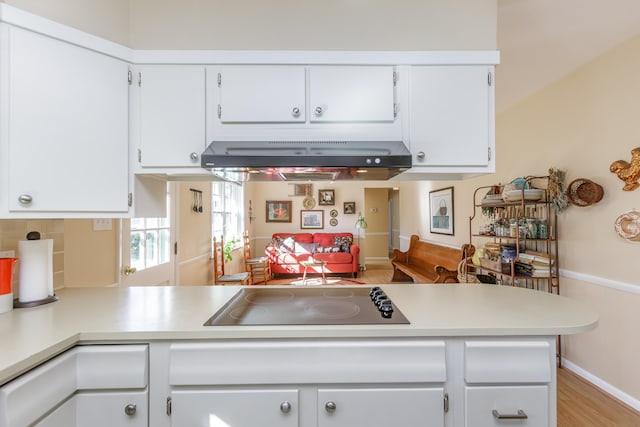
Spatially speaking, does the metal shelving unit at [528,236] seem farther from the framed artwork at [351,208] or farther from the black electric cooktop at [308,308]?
the framed artwork at [351,208]

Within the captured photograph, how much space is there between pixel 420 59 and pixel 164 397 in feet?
6.20

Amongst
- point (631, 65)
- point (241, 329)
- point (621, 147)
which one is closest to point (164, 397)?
point (241, 329)

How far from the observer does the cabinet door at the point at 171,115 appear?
1370 mm

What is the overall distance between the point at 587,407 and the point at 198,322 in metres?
2.68

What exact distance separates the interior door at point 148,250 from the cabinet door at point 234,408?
4.72 ft

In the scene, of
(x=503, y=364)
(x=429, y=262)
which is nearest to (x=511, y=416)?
(x=503, y=364)

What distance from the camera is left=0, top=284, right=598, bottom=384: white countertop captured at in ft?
3.17

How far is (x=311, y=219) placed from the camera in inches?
275

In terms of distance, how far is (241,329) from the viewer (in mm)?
1045

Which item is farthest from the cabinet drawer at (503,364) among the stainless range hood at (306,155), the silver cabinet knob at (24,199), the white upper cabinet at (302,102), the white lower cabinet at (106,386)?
the silver cabinet knob at (24,199)

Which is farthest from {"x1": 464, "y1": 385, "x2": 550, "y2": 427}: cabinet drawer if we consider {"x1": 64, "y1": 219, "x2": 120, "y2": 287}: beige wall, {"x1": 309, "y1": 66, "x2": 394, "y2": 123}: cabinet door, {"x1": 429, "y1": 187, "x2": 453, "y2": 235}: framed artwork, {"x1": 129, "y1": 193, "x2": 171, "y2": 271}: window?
{"x1": 429, "y1": 187, "x2": 453, "y2": 235}: framed artwork

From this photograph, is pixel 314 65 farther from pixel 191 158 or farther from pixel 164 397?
pixel 164 397

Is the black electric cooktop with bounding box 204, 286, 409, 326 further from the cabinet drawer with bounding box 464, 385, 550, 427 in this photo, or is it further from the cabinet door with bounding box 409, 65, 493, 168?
the cabinet door with bounding box 409, 65, 493, 168

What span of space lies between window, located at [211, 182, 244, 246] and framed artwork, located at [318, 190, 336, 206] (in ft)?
6.49
